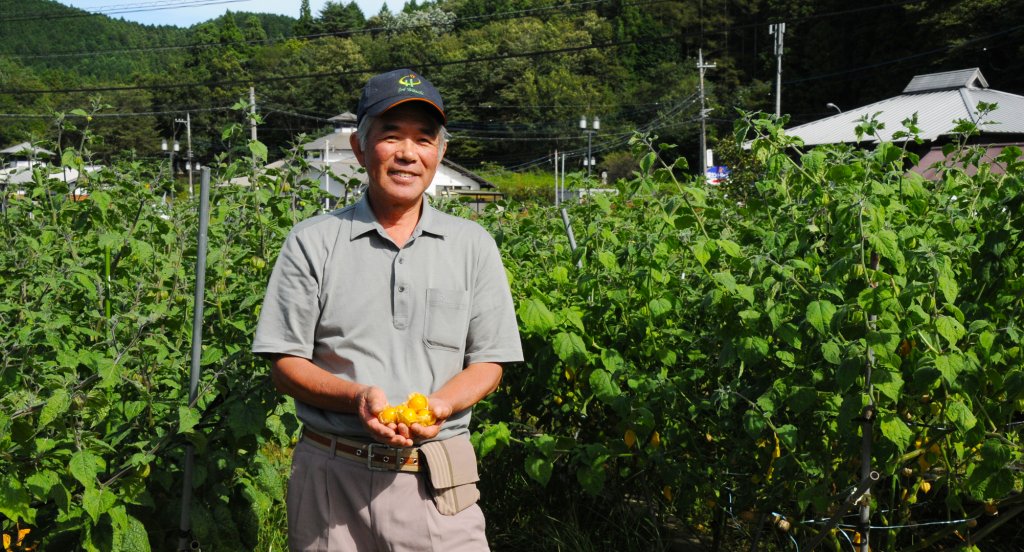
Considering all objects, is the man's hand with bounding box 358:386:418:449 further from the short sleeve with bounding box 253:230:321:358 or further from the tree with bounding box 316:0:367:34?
the tree with bounding box 316:0:367:34

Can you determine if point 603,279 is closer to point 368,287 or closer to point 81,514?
point 368,287

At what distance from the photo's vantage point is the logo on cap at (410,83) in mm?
2324

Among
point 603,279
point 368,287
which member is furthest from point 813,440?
point 368,287

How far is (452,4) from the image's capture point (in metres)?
113

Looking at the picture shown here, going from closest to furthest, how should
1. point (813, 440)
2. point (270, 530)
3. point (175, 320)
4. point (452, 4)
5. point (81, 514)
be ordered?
1. point (81, 514)
2. point (813, 440)
3. point (175, 320)
4. point (270, 530)
5. point (452, 4)

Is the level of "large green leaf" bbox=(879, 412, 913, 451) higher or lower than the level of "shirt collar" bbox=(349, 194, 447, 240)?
lower

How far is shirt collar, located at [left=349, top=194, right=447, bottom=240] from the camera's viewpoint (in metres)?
2.36

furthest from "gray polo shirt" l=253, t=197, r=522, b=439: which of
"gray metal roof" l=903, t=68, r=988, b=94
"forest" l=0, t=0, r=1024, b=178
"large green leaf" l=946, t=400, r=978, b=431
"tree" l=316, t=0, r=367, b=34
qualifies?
"tree" l=316, t=0, r=367, b=34

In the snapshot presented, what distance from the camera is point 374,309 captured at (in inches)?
90.4

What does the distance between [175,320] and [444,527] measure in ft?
4.74

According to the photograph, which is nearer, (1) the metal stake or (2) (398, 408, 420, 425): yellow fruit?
(2) (398, 408, 420, 425): yellow fruit

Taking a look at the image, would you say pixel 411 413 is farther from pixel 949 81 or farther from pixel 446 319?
pixel 949 81

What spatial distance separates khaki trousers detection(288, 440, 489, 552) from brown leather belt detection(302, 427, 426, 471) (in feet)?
0.05

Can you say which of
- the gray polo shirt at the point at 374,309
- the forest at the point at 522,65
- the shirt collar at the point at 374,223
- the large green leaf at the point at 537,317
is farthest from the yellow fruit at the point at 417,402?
the forest at the point at 522,65
